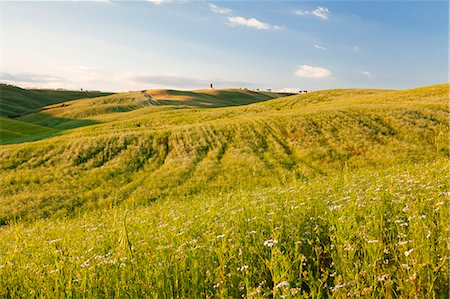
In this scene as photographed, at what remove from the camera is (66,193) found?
26.2 m

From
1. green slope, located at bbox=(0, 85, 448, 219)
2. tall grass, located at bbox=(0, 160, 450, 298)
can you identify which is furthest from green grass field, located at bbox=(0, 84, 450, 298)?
green slope, located at bbox=(0, 85, 448, 219)

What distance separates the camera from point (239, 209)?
8984 mm

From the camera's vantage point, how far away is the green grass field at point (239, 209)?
5.05 metres

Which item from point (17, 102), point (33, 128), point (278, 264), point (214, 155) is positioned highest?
point (17, 102)

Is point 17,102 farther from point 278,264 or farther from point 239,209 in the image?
point 278,264

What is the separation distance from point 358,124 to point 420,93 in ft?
119

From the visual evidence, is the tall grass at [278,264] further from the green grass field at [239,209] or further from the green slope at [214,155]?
the green slope at [214,155]

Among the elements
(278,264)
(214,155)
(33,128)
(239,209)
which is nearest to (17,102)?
(33,128)

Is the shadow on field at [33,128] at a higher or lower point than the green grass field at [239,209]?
higher

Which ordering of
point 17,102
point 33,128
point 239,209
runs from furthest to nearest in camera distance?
1. point 17,102
2. point 33,128
3. point 239,209

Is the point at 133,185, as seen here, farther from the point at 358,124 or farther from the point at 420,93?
the point at 420,93

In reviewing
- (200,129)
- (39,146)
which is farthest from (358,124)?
(39,146)

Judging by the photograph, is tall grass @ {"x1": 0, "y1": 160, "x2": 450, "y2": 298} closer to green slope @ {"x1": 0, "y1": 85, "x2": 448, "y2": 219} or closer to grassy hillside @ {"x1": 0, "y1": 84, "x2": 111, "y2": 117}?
green slope @ {"x1": 0, "y1": 85, "x2": 448, "y2": 219}

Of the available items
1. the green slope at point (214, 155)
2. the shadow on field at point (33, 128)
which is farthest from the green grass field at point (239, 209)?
the shadow on field at point (33, 128)
